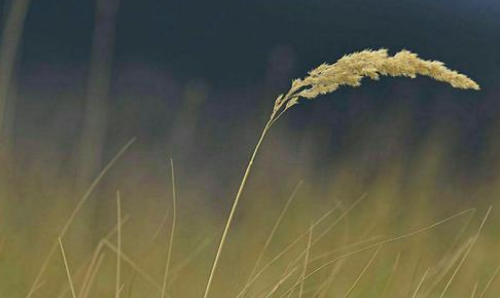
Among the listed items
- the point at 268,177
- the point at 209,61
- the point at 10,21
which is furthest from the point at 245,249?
the point at 209,61

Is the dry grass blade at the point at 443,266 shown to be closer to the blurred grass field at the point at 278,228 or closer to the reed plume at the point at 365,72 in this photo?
the blurred grass field at the point at 278,228

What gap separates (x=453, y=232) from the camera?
2.26m

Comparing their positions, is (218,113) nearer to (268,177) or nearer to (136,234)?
(268,177)

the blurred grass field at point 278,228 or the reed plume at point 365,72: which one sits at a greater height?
Result: the reed plume at point 365,72

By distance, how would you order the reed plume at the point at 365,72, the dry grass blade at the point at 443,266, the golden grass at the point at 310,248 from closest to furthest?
the reed plume at the point at 365,72, the golden grass at the point at 310,248, the dry grass blade at the point at 443,266

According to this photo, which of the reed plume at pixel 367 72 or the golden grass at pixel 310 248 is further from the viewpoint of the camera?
the golden grass at pixel 310 248

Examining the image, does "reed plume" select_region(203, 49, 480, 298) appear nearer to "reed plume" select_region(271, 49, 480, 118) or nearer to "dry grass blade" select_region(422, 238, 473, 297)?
"reed plume" select_region(271, 49, 480, 118)

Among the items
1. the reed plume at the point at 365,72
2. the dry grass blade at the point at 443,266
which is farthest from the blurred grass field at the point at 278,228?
the reed plume at the point at 365,72

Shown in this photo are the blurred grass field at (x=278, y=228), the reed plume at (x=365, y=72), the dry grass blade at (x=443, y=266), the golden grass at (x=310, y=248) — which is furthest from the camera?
the blurred grass field at (x=278, y=228)

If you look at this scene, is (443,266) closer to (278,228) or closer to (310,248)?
(310,248)

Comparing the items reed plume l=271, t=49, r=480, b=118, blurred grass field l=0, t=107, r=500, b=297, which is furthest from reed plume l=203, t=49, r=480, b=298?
blurred grass field l=0, t=107, r=500, b=297

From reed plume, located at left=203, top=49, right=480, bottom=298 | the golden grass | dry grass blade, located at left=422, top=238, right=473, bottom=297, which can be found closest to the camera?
reed plume, located at left=203, top=49, right=480, bottom=298

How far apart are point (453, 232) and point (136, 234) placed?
0.88 meters

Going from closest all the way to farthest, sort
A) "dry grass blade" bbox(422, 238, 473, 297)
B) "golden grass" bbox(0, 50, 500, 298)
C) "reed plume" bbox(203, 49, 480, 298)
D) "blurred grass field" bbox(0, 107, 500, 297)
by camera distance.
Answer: "reed plume" bbox(203, 49, 480, 298) → "golden grass" bbox(0, 50, 500, 298) → "dry grass blade" bbox(422, 238, 473, 297) → "blurred grass field" bbox(0, 107, 500, 297)
